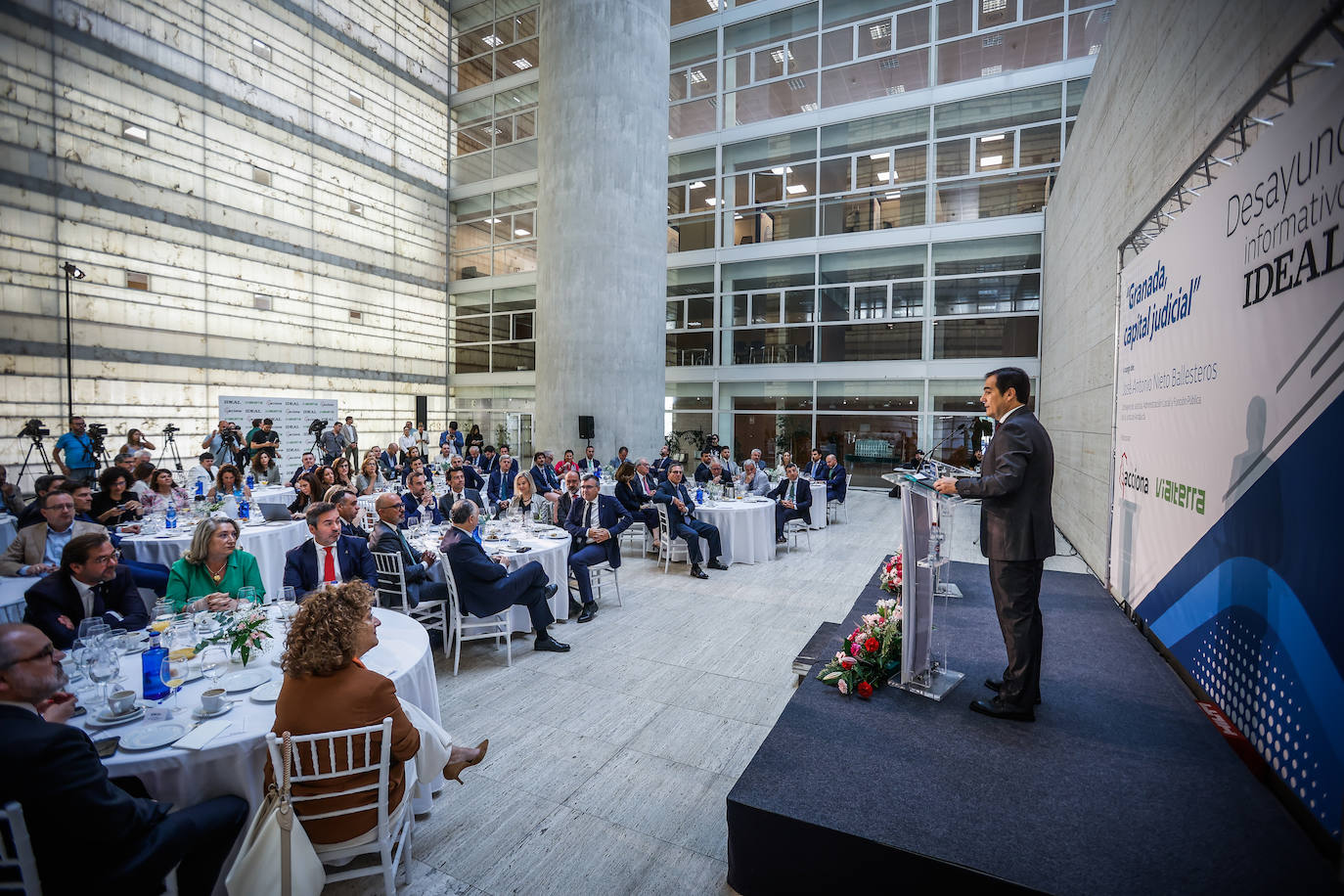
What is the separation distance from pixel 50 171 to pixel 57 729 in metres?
16.7

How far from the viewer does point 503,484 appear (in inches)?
393

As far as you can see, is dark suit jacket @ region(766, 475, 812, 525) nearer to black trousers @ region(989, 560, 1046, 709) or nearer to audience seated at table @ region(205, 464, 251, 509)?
black trousers @ region(989, 560, 1046, 709)

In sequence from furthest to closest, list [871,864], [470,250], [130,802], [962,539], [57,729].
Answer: [470,250]
[962,539]
[871,864]
[130,802]
[57,729]

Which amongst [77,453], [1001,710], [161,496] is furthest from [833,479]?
[77,453]

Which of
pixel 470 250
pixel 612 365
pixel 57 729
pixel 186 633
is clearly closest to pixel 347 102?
pixel 470 250

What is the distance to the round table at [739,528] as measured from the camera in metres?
8.22

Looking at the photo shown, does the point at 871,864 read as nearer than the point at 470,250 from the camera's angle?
Yes

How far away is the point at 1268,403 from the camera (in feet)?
9.28

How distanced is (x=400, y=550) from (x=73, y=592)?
1.92 metres

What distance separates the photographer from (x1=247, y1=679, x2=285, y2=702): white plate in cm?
255

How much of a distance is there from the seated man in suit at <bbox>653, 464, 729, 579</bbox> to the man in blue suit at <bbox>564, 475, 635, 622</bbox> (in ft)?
2.74

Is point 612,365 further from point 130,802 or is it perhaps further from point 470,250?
point 130,802

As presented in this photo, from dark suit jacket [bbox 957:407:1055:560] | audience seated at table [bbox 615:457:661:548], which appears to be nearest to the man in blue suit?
audience seated at table [bbox 615:457:661:548]

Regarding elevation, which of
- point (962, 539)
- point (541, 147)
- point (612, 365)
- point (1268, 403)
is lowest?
point (962, 539)
